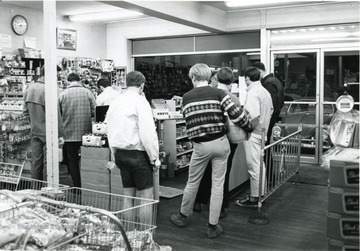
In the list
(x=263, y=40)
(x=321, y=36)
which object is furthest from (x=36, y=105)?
(x=321, y=36)

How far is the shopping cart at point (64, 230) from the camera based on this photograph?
7.66ft

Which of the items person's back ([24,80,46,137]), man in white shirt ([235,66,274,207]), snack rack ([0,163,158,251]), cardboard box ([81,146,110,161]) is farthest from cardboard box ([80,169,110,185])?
snack rack ([0,163,158,251])

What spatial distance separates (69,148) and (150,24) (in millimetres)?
5407

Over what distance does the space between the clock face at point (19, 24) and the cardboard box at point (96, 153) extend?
177 inches

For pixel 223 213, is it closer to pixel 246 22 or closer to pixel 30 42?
pixel 246 22

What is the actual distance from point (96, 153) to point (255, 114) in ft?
6.75

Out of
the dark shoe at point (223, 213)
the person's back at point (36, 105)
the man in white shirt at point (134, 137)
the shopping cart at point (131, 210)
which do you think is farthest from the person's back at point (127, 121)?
the person's back at point (36, 105)

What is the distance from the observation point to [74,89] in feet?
19.5

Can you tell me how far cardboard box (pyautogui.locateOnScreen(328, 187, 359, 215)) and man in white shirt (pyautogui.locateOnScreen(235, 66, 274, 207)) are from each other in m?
2.38

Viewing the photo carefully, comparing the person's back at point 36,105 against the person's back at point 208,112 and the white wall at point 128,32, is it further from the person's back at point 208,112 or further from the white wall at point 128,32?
the white wall at point 128,32

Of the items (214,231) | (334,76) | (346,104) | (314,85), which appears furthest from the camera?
(314,85)

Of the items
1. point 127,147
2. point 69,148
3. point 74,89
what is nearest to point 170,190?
point 69,148

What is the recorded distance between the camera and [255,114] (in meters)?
5.37

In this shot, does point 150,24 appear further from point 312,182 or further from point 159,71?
point 312,182
